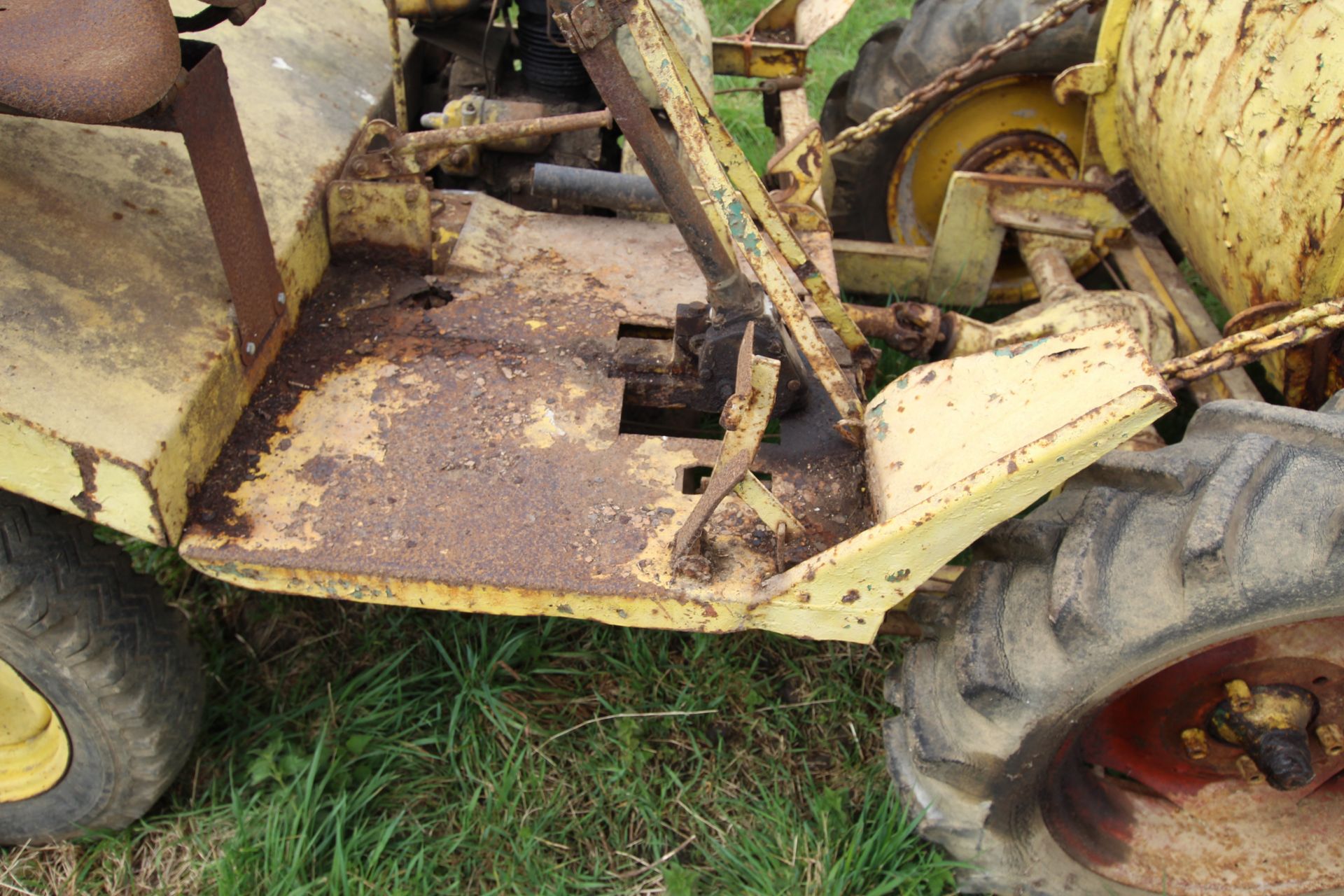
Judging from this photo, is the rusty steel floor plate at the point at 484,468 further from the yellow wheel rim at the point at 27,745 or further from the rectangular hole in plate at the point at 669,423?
the yellow wheel rim at the point at 27,745

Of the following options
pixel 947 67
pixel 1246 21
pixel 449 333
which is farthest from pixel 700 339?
pixel 947 67

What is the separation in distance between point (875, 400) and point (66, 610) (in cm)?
132

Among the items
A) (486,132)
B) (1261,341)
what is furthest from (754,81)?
(1261,341)

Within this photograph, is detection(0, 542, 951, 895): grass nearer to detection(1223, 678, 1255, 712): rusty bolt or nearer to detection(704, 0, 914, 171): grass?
detection(1223, 678, 1255, 712): rusty bolt

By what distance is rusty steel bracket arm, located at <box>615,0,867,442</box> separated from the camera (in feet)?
4.95

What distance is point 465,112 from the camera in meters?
2.21

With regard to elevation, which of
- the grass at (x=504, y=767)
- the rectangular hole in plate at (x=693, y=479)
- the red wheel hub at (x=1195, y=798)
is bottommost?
the grass at (x=504, y=767)

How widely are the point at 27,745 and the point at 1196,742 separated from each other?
209 cm

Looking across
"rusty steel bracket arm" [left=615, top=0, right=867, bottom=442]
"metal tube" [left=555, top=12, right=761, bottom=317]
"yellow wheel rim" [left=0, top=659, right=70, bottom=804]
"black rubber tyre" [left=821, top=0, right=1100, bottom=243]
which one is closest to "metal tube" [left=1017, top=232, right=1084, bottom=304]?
"black rubber tyre" [left=821, top=0, right=1100, bottom=243]

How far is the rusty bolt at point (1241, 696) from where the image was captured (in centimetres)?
169

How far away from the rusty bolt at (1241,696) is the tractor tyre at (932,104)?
137 cm

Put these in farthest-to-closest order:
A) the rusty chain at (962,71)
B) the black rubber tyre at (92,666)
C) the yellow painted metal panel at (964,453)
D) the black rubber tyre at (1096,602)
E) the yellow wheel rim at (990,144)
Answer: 1. the yellow wheel rim at (990,144)
2. the rusty chain at (962,71)
3. the black rubber tyre at (92,666)
4. the black rubber tyre at (1096,602)
5. the yellow painted metal panel at (964,453)

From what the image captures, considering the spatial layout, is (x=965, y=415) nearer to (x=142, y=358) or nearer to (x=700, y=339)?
(x=700, y=339)

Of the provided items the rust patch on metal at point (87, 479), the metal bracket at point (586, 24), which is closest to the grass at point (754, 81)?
the metal bracket at point (586, 24)
